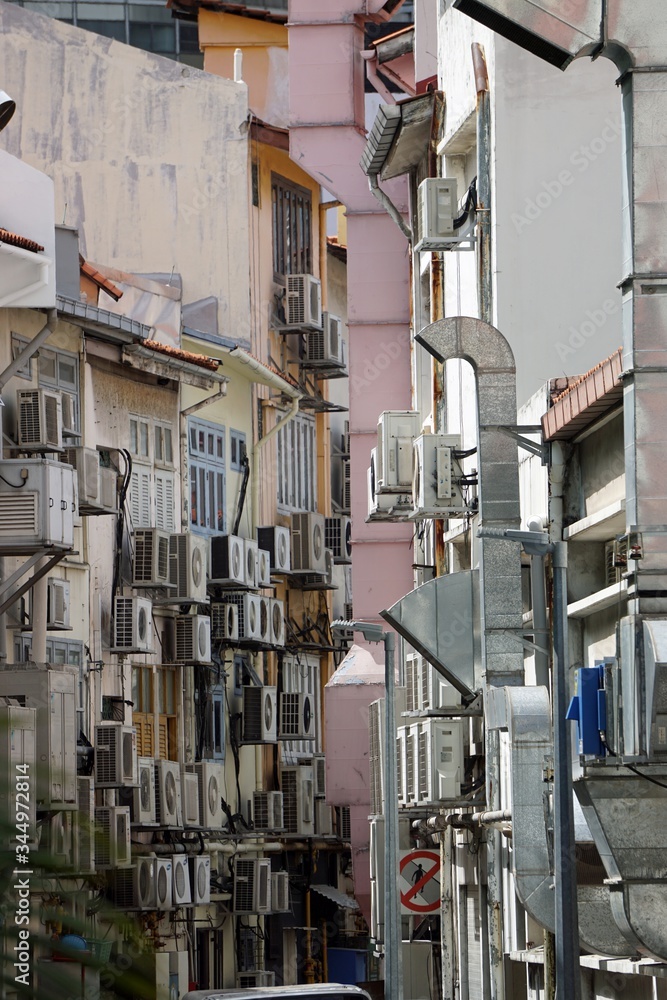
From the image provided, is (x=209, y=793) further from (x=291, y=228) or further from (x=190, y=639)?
(x=291, y=228)

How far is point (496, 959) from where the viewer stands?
68.7 ft

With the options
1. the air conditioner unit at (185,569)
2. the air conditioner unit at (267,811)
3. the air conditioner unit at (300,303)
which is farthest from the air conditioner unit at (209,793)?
the air conditioner unit at (300,303)

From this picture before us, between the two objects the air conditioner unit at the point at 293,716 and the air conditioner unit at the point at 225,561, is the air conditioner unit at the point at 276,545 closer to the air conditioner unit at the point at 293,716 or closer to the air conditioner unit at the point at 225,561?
the air conditioner unit at the point at 293,716

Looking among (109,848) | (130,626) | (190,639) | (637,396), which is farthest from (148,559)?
(109,848)

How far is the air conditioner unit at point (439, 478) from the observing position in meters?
21.1

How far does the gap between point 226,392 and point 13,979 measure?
34.5m

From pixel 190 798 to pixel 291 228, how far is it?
551 inches

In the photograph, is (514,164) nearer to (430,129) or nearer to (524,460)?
(524,460)

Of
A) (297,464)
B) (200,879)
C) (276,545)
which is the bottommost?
(200,879)

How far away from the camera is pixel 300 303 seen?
1592 inches

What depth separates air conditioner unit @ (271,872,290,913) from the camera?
36.1 metres

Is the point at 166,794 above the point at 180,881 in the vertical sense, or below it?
above

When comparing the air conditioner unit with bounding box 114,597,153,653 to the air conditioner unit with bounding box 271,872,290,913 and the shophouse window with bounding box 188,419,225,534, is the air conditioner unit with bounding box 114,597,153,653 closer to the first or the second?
the shophouse window with bounding box 188,419,225,534

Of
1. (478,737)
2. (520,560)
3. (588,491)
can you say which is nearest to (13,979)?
(588,491)
